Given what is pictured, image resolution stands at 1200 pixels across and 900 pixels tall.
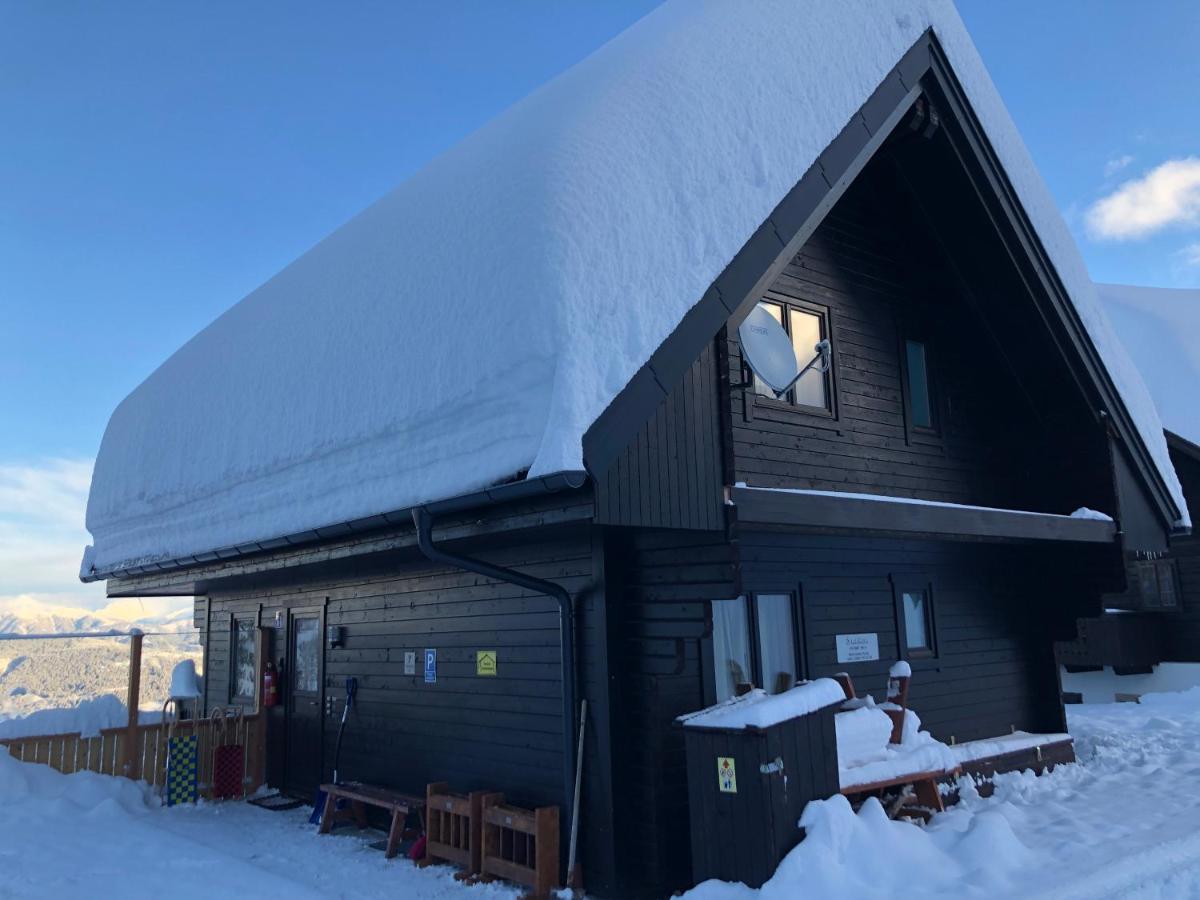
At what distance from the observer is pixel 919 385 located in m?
10.0

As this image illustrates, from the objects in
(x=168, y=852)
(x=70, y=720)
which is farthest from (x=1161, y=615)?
(x=70, y=720)

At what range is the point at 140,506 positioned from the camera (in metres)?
12.1

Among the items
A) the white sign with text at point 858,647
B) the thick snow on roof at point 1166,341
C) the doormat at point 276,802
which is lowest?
the doormat at point 276,802

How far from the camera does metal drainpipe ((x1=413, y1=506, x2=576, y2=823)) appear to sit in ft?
21.6

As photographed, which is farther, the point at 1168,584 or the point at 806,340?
the point at 1168,584

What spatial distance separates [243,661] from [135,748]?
215 centimetres

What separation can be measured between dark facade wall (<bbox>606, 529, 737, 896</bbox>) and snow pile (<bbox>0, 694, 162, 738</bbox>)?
7.77 m

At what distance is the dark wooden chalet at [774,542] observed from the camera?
6.49 metres

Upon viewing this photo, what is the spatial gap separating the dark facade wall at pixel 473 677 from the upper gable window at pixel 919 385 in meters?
4.75

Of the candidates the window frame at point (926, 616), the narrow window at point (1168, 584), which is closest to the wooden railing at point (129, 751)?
the window frame at point (926, 616)

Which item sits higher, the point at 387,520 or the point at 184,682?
the point at 387,520

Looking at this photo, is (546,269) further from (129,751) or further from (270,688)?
(129,751)

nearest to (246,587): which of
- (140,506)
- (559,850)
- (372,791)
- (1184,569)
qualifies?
(140,506)

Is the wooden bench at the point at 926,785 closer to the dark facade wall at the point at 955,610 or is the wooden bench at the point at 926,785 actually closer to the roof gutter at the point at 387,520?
the dark facade wall at the point at 955,610
